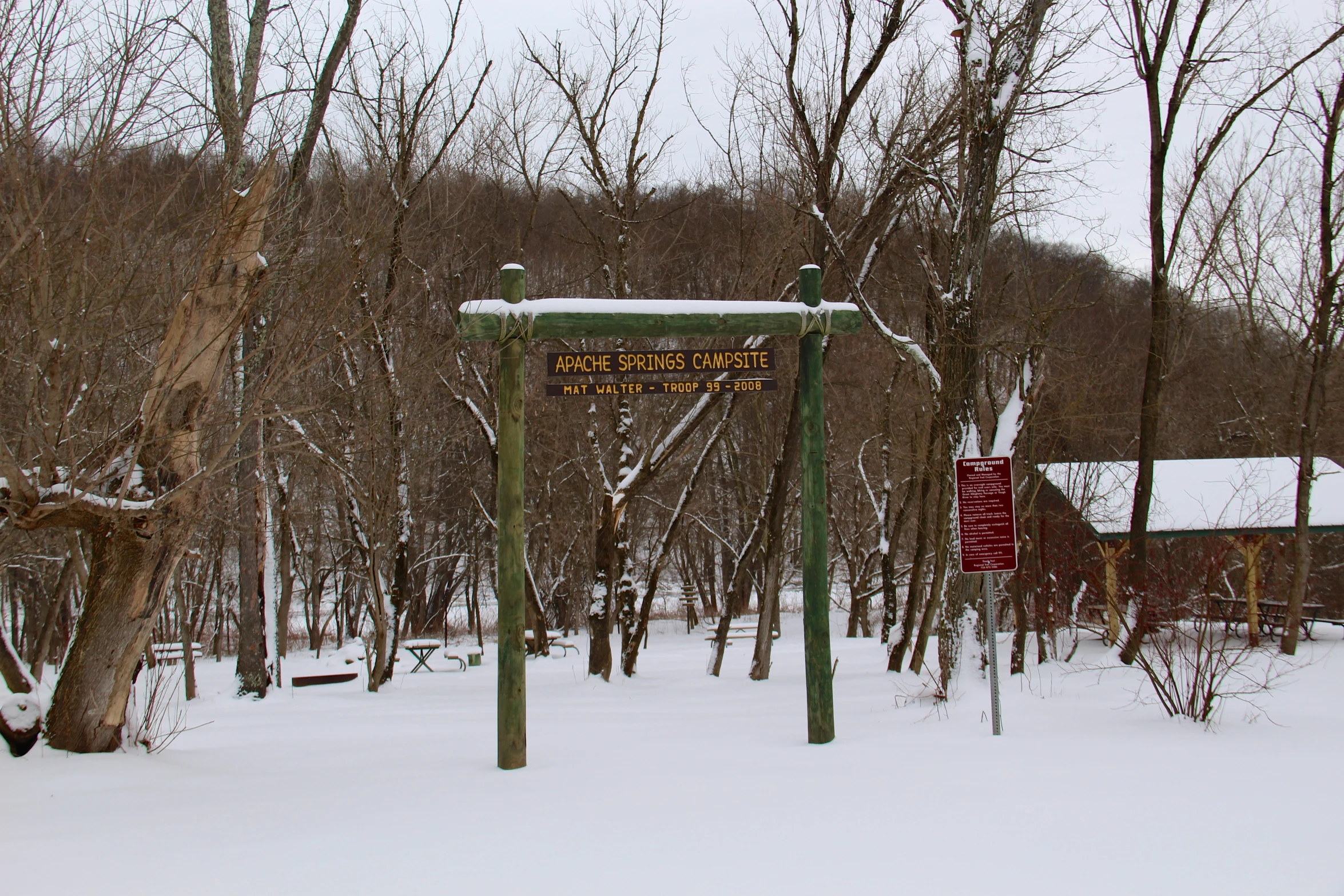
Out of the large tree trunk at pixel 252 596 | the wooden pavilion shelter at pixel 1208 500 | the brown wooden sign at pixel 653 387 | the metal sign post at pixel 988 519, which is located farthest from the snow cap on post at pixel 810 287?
the wooden pavilion shelter at pixel 1208 500

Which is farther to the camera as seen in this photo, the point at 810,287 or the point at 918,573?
the point at 918,573

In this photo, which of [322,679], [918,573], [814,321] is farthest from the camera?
[918,573]

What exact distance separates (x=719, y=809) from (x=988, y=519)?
2.50 metres

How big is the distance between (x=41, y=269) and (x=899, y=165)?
8.51 m

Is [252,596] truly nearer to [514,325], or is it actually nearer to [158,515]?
[158,515]

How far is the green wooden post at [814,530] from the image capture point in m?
5.82

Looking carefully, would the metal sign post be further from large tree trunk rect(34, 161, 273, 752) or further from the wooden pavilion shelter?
the wooden pavilion shelter

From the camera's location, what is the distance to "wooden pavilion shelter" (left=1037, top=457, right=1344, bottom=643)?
45.8 feet

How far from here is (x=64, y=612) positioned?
20000 millimetres

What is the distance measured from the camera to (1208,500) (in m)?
15.2

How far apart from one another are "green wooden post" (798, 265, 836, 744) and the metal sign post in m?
0.86

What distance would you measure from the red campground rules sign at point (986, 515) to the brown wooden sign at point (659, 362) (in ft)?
4.74

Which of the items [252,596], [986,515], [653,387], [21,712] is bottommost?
[21,712]

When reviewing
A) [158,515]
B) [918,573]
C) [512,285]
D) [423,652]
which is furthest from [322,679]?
[512,285]
